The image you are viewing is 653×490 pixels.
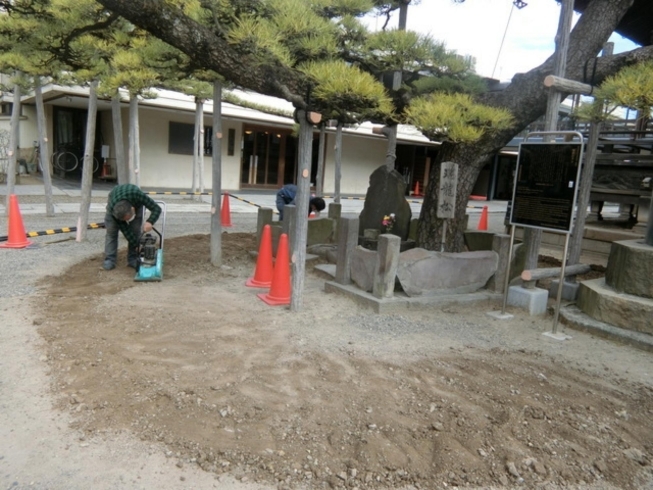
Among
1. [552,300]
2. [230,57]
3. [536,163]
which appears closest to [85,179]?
[230,57]

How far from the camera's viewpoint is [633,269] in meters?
5.15

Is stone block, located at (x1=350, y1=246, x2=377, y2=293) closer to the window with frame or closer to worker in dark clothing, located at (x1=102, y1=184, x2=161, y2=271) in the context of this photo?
worker in dark clothing, located at (x1=102, y1=184, x2=161, y2=271)

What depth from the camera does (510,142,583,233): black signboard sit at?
4832mm

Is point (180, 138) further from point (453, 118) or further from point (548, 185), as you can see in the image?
point (548, 185)

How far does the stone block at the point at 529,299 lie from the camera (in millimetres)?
5789

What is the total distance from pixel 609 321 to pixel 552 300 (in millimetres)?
1303

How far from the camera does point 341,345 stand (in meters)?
4.43

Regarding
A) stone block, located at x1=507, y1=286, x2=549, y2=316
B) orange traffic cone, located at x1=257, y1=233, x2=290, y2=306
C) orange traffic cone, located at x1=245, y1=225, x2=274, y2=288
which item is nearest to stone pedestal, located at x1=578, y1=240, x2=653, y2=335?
stone block, located at x1=507, y1=286, x2=549, y2=316

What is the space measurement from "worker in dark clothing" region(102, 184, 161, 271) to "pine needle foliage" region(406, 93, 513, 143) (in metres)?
3.34

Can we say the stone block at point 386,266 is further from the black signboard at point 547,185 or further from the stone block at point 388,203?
the stone block at point 388,203

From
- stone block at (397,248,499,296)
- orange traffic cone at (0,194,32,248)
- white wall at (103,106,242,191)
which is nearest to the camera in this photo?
stone block at (397,248,499,296)

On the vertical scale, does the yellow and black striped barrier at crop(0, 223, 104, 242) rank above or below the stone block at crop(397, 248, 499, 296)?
below

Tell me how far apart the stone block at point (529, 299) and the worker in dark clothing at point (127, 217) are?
441 centimetres

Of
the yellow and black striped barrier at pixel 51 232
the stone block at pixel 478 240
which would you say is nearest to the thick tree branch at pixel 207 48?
the stone block at pixel 478 240
